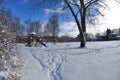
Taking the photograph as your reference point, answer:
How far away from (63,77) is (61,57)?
14.5 feet

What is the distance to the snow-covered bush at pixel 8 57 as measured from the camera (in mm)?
9016

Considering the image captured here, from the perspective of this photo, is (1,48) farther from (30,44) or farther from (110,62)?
(30,44)

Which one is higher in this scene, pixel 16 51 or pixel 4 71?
pixel 16 51

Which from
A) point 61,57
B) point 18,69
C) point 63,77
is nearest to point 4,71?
point 18,69

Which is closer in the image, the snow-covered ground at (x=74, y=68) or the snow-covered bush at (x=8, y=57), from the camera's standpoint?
the snow-covered bush at (x=8, y=57)

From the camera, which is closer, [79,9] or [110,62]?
[110,62]

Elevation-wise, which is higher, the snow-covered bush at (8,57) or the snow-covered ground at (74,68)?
the snow-covered bush at (8,57)

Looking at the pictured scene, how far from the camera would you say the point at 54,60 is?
1468 cm

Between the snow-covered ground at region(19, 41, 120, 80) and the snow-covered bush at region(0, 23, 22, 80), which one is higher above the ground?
the snow-covered bush at region(0, 23, 22, 80)

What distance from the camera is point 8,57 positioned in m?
9.25

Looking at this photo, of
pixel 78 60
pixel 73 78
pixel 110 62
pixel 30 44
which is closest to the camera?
pixel 73 78

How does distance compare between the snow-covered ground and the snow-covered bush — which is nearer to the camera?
the snow-covered bush

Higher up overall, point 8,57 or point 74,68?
point 8,57

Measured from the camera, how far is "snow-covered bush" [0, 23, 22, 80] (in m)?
9.02
